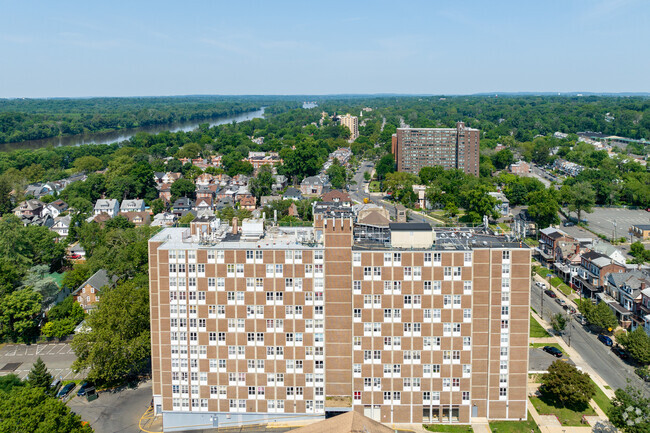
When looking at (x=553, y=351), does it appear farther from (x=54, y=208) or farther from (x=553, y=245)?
(x=54, y=208)

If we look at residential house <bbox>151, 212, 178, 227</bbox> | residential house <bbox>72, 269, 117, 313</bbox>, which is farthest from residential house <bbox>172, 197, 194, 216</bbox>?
residential house <bbox>72, 269, 117, 313</bbox>

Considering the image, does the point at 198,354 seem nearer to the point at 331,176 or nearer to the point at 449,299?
the point at 449,299

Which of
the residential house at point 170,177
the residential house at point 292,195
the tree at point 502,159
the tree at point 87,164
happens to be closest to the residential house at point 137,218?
the residential house at point 170,177

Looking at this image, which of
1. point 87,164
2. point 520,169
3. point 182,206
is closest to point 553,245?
point 182,206

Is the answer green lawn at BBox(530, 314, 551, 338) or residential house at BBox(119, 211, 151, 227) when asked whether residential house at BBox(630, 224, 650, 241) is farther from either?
residential house at BBox(119, 211, 151, 227)

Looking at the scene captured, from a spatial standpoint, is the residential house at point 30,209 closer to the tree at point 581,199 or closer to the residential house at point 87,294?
the residential house at point 87,294

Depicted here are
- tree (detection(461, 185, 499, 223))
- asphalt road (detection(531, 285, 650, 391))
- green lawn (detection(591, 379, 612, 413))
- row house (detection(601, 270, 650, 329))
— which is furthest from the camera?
tree (detection(461, 185, 499, 223))

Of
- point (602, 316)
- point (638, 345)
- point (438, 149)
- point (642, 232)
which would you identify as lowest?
point (638, 345)
